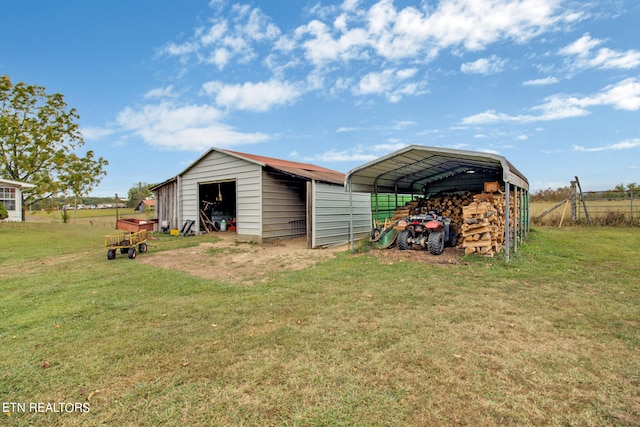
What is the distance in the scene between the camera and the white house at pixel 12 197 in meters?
17.8

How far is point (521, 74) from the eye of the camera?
10562 millimetres

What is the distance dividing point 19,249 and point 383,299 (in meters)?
12.5

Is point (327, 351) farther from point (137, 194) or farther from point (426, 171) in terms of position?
point (137, 194)

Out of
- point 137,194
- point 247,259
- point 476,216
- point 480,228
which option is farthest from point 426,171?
point 137,194

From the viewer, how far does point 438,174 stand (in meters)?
11.7

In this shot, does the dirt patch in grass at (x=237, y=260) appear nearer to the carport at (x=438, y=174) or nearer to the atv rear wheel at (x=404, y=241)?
the atv rear wheel at (x=404, y=241)

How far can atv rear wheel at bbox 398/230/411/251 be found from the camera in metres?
8.48

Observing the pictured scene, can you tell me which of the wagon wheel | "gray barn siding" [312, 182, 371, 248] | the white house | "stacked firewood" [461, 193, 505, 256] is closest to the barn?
"gray barn siding" [312, 182, 371, 248]

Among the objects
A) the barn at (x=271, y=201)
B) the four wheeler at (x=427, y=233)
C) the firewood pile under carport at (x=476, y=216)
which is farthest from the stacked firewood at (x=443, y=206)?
the barn at (x=271, y=201)

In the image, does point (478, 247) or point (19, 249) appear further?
point (19, 249)

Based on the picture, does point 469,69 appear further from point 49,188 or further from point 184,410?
point 49,188

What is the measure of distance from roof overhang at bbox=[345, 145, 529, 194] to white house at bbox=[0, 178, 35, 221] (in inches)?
829

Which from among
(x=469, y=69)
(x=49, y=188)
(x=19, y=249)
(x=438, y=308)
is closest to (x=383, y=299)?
(x=438, y=308)

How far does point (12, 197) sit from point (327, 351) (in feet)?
80.2
